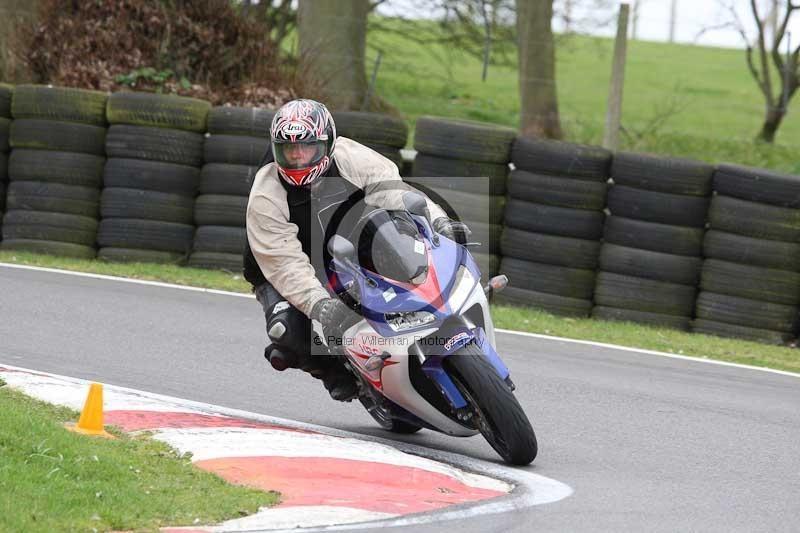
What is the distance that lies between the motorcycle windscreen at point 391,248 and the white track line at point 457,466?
102 centimetres

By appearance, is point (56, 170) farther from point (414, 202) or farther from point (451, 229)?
point (414, 202)

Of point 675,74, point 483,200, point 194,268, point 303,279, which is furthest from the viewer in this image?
point 675,74

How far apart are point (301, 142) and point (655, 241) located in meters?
5.88

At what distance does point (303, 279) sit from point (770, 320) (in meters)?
6.16

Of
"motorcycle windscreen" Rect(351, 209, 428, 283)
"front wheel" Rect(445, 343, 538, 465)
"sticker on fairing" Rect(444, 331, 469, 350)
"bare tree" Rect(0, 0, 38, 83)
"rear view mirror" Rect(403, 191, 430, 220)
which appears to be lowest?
"front wheel" Rect(445, 343, 538, 465)

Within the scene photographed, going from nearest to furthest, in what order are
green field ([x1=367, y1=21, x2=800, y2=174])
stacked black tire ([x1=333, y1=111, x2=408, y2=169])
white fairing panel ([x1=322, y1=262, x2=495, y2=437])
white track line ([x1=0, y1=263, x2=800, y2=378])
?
1. white fairing panel ([x1=322, y1=262, x2=495, y2=437])
2. white track line ([x1=0, y1=263, x2=800, y2=378])
3. stacked black tire ([x1=333, y1=111, x2=408, y2=169])
4. green field ([x1=367, y1=21, x2=800, y2=174])

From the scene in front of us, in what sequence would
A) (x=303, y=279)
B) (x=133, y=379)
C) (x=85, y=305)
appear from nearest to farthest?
1. (x=303, y=279)
2. (x=133, y=379)
3. (x=85, y=305)

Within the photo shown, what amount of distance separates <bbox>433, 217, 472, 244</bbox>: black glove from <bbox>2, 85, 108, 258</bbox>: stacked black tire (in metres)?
7.21

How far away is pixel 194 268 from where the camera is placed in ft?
42.1

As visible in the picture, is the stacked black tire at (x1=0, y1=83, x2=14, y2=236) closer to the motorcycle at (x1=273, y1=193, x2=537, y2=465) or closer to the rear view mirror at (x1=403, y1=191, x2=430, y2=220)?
the motorcycle at (x1=273, y1=193, x2=537, y2=465)

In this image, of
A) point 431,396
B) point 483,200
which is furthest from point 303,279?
point 483,200

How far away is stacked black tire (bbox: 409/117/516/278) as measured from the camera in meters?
12.1

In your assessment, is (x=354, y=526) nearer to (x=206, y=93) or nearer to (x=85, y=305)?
(x=85, y=305)

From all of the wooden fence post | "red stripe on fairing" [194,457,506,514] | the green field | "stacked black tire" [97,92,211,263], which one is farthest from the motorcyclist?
the green field
